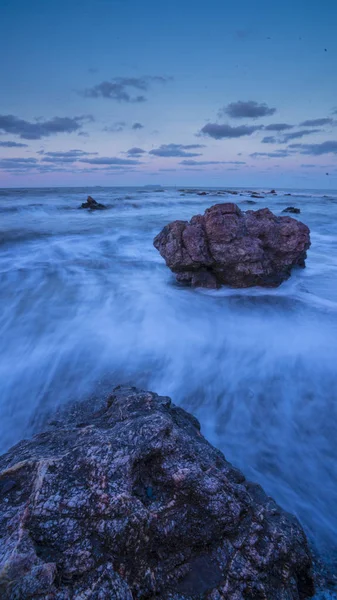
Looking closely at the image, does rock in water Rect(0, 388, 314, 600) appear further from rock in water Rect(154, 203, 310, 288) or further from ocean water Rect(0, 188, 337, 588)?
rock in water Rect(154, 203, 310, 288)

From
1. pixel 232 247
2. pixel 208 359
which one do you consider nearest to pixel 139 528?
pixel 208 359

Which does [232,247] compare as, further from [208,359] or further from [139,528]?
[139,528]

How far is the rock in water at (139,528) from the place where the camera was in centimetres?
159

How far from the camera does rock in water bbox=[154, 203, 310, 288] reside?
790 centimetres

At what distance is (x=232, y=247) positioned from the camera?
7832 millimetres

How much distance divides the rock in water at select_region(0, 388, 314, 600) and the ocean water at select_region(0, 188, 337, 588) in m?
1.03

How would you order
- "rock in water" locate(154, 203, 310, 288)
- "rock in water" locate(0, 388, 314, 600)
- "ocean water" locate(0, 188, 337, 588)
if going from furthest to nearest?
"rock in water" locate(154, 203, 310, 288) → "ocean water" locate(0, 188, 337, 588) → "rock in water" locate(0, 388, 314, 600)

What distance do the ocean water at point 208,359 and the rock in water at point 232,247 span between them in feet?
1.44

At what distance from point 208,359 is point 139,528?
408 centimetres

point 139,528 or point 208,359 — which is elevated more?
point 139,528

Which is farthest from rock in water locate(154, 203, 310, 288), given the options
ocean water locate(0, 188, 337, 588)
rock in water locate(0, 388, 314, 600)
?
rock in water locate(0, 388, 314, 600)

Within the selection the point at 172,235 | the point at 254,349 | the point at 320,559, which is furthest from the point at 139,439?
the point at 172,235

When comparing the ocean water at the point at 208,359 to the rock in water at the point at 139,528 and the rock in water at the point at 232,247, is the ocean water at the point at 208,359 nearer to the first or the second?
the rock in water at the point at 232,247

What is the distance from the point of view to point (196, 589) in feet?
5.50
